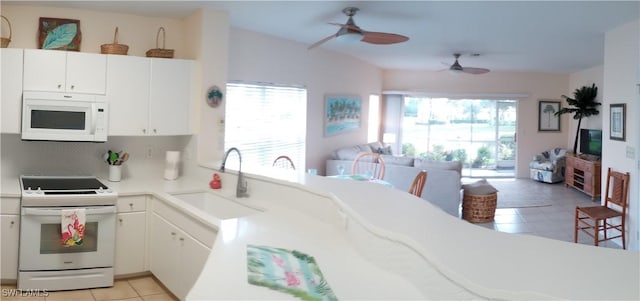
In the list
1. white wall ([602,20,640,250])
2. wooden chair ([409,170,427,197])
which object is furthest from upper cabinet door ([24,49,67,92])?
white wall ([602,20,640,250])

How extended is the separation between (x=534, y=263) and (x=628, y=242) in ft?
15.7

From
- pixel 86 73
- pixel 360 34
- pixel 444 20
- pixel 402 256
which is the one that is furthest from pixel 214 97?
pixel 402 256

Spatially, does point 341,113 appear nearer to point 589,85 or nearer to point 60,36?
point 60,36

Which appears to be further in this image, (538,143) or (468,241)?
(538,143)

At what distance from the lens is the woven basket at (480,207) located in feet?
22.6

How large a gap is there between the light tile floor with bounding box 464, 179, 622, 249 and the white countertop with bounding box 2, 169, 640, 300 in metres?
4.10

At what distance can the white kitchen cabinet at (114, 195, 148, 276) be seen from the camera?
4.00 m

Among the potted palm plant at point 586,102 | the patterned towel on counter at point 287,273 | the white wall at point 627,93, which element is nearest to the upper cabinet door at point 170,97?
the patterned towel on counter at point 287,273

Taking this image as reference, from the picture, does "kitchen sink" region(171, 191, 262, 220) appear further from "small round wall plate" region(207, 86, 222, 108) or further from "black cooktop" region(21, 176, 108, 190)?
"small round wall plate" region(207, 86, 222, 108)

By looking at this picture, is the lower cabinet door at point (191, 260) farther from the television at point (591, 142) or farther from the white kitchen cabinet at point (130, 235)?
the television at point (591, 142)

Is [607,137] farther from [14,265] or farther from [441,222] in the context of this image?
[14,265]

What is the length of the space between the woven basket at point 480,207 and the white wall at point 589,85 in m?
3.59

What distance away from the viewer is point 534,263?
1.50 metres

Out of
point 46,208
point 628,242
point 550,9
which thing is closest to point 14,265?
point 46,208
